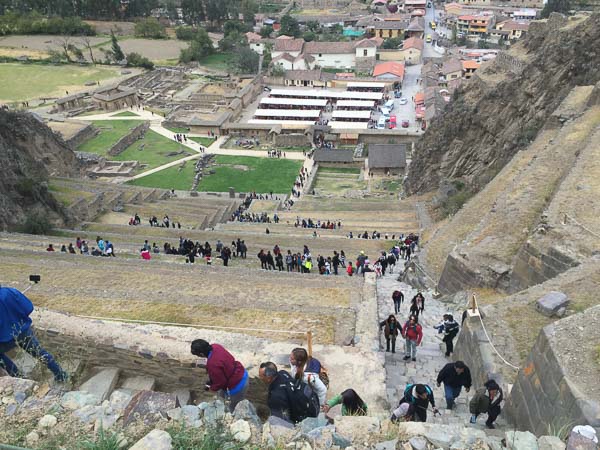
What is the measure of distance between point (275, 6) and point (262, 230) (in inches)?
3653

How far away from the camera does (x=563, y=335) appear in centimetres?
643

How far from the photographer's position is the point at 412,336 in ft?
Answer: 31.1

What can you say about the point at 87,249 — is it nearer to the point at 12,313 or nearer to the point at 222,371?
the point at 12,313

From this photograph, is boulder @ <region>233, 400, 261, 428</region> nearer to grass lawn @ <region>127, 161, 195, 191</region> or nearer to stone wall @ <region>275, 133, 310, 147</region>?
grass lawn @ <region>127, 161, 195, 191</region>

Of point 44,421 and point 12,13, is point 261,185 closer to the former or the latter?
point 44,421

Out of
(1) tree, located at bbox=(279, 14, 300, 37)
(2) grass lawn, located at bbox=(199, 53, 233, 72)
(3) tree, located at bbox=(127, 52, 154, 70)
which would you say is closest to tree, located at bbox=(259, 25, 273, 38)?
(1) tree, located at bbox=(279, 14, 300, 37)

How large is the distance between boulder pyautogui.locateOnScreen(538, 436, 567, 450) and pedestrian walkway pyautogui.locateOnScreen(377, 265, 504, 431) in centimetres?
262

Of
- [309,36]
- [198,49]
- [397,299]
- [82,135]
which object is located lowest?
[82,135]

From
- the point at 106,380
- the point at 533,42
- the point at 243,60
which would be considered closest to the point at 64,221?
the point at 106,380

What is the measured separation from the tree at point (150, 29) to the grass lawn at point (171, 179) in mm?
52552

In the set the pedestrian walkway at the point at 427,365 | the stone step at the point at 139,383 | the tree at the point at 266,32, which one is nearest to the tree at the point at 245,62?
the tree at the point at 266,32

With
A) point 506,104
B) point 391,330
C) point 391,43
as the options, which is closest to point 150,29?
point 391,43

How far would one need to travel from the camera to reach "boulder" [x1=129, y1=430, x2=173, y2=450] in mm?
4543

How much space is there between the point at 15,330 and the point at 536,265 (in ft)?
35.3
